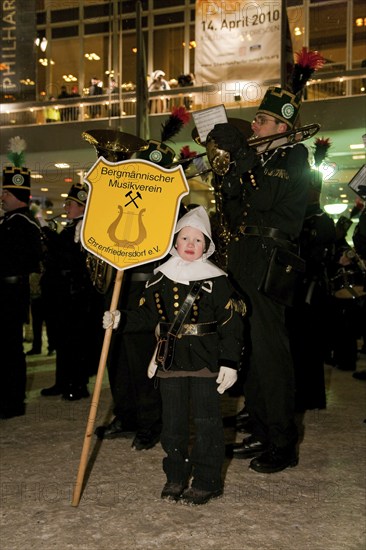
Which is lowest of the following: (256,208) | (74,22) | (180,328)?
(180,328)

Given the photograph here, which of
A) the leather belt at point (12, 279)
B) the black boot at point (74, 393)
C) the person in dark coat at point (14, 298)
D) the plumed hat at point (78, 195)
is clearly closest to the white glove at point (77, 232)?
the plumed hat at point (78, 195)

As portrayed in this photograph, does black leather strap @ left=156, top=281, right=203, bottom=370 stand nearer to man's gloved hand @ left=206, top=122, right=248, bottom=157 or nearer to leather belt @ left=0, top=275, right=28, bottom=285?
man's gloved hand @ left=206, top=122, right=248, bottom=157

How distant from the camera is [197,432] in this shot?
3502 mm

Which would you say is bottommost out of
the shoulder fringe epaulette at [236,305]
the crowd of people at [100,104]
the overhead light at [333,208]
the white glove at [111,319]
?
the white glove at [111,319]

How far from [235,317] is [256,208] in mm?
829

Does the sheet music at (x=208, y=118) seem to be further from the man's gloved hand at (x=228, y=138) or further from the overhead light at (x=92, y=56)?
the overhead light at (x=92, y=56)

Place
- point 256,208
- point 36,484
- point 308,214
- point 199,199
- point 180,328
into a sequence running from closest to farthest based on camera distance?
point 180,328, point 36,484, point 256,208, point 308,214, point 199,199

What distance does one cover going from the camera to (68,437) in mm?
4680

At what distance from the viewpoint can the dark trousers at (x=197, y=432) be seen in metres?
3.46

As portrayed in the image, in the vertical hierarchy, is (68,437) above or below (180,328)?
below

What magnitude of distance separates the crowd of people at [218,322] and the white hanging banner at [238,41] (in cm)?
845

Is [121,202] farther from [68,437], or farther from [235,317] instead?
[68,437]

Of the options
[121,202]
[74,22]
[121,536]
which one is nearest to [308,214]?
[121,202]

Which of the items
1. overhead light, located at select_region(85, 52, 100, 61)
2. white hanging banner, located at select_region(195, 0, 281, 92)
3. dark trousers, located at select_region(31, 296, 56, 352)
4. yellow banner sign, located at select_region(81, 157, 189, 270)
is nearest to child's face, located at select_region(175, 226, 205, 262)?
yellow banner sign, located at select_region(81, 157, 189, 270)
